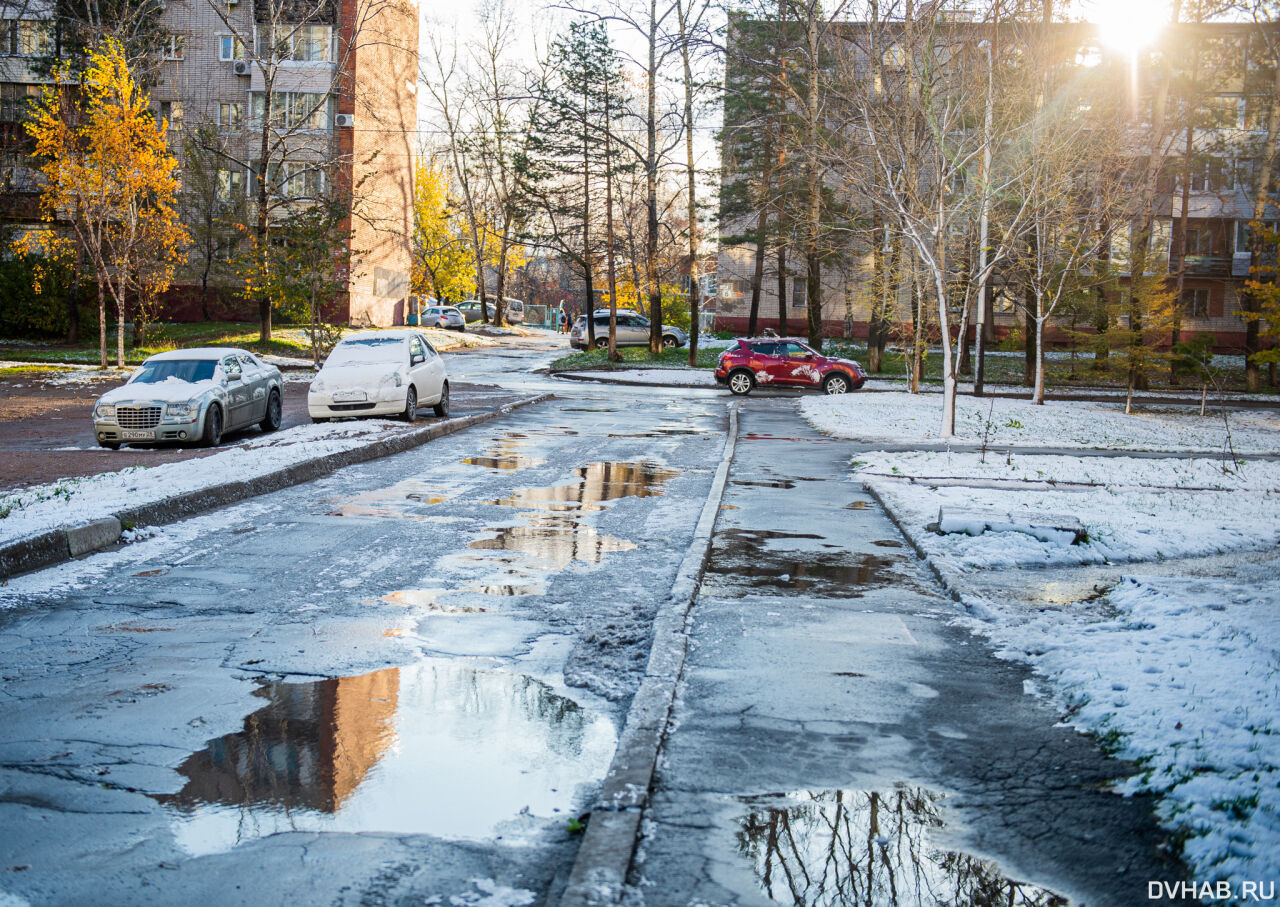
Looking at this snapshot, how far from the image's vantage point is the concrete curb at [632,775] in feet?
11.2

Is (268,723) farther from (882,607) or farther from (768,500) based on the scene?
(768,500)

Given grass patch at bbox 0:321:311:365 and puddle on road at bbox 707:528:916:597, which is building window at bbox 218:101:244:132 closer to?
grass patch at bbox 0:321:311:365

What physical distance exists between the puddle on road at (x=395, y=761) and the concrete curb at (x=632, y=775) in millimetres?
178

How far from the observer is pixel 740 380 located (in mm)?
32344

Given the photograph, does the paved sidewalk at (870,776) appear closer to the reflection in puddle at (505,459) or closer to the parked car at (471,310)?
the reflection in puddle at (505,459)

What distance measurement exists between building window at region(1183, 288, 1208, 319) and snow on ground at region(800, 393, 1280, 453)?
3281 cm

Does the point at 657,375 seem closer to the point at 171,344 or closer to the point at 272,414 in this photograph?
the point at 171,344

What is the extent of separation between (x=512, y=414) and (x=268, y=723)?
1801 cm

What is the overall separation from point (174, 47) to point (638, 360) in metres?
26.3

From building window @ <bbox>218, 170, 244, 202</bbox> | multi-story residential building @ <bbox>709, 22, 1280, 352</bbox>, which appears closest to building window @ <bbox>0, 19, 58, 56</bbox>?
building window @ <bbox>218, 170, 244, 202</bbox>

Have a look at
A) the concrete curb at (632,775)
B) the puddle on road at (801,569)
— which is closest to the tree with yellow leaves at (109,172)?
the puddle on road at (801,569)

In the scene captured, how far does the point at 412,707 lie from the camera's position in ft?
17.1

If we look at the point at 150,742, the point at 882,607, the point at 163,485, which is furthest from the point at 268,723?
the point at 163,485

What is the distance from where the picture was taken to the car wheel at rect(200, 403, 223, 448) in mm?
16469
